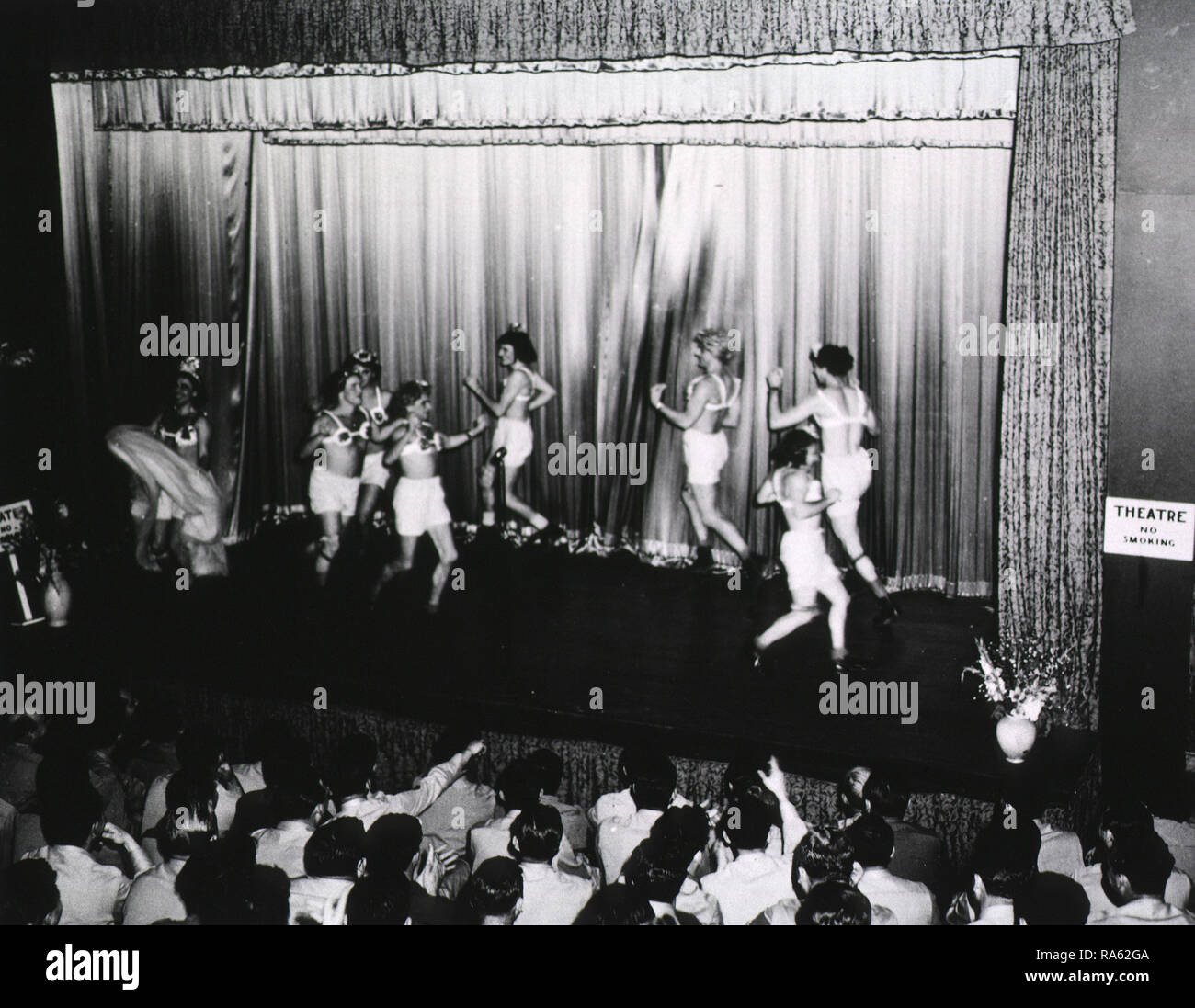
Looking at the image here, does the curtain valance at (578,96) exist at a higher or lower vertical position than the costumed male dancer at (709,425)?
higher

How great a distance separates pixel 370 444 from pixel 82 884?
3.49 meters

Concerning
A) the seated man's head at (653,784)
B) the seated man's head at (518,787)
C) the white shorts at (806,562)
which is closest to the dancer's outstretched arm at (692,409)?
the white shorts at (806,562)

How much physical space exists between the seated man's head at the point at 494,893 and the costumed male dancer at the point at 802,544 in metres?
2.54

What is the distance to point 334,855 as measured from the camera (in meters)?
3.72

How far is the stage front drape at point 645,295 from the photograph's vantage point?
21.7 feet

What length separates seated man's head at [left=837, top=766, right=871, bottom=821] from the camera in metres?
4.46

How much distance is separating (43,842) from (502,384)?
3.85 metres

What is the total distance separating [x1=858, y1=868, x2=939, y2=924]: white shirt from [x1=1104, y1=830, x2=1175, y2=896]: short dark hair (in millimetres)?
500

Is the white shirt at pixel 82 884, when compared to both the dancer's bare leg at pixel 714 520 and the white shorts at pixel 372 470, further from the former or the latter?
the dancer's bare leg at pixel 714 520

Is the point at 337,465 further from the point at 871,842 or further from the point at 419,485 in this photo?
the point at 871,842

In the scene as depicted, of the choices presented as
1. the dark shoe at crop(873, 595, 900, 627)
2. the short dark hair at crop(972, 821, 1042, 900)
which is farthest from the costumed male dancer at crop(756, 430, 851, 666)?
the short dark hair at crop(972, 821, 1042, 900)

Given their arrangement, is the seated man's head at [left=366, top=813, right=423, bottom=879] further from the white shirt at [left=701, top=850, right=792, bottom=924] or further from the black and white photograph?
the white shirt at [left=701, top=850, right=792, bottom=924]

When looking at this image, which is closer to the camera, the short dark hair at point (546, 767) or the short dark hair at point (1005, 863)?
the short dark hair at point (1005, 863)

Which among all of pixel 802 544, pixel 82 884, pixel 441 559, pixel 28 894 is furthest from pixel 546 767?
pixel 441 559
